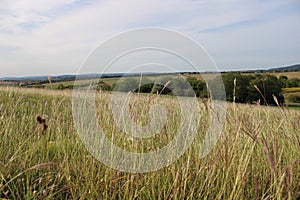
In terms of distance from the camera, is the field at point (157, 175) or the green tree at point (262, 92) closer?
the field at point (157, 175)

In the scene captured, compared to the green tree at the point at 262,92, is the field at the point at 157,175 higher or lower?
lower

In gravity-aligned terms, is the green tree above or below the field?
above

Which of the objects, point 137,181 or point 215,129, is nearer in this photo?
point 137,181

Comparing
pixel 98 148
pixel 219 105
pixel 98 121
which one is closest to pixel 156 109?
pixel 98 121

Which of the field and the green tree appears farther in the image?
the green tree

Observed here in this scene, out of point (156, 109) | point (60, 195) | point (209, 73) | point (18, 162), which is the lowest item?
point (60, 195)

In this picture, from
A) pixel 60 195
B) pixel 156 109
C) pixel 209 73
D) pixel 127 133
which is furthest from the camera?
pixel 156 109

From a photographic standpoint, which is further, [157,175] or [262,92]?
[262,92]

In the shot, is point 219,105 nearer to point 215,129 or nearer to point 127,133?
point 215,129

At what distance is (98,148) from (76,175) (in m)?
0.40

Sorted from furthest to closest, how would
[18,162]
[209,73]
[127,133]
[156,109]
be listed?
[156,109] < [127,133] < [209,73] < [18,162]

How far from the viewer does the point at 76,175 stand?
1751 mm

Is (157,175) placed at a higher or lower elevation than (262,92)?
lower

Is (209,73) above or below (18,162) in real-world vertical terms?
above
